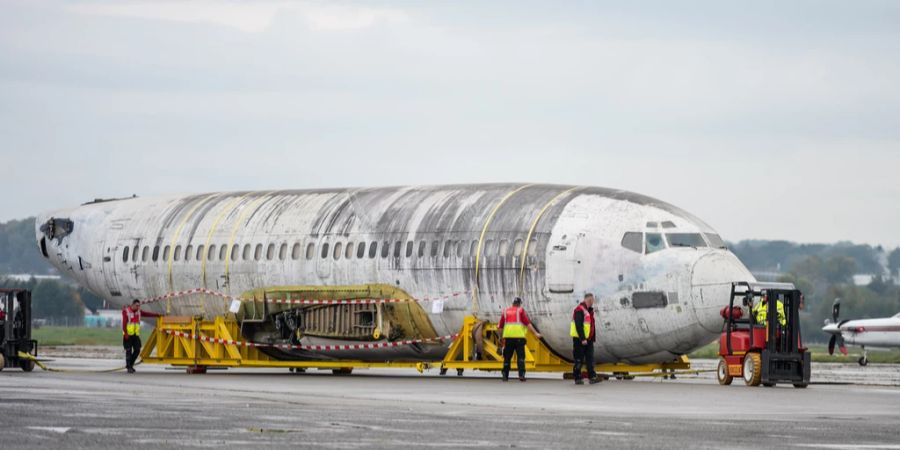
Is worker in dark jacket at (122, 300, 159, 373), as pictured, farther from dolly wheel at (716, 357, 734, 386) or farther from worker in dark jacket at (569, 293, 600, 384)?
dolly wheel at (716, 357, 734, 386)

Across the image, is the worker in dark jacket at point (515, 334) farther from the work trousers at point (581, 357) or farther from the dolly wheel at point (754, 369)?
the dolly wheel at point (754, 369)

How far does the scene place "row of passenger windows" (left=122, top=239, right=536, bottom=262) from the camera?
114 ft

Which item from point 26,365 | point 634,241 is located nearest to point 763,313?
point 634,241

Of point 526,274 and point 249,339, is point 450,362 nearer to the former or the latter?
point 526,274

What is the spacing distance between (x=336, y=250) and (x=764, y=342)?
33.1 feet

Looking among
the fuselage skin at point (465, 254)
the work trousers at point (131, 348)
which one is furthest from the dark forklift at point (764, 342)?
the work trousers at point (131, 348)

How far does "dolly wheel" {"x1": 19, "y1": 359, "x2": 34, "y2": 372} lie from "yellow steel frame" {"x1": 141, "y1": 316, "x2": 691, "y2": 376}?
260cm

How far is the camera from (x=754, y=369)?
31781 mm

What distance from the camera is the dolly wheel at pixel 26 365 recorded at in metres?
38.5

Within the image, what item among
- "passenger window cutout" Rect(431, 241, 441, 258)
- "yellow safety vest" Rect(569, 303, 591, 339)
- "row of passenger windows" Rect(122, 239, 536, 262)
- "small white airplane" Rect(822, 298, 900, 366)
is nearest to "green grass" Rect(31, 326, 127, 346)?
"small white airplane" Rect(822, 298, 900, 366)

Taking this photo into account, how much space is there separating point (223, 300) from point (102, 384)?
8912mm

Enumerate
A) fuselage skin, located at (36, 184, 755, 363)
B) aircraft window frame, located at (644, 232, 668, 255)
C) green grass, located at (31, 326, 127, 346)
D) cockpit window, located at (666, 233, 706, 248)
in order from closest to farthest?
1. fuselage skin, located at (36, 184, 755, 363)
2. aircraft window frame, located at (644, 232, 668, 255)
3. cockpit window, located at (666, 233, 706, 248)
4. green grass, located at (31, 326, 127, 346)

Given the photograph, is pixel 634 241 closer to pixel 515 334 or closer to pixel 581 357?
pixel 581 357

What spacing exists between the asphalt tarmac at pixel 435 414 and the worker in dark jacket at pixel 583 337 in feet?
1.40
